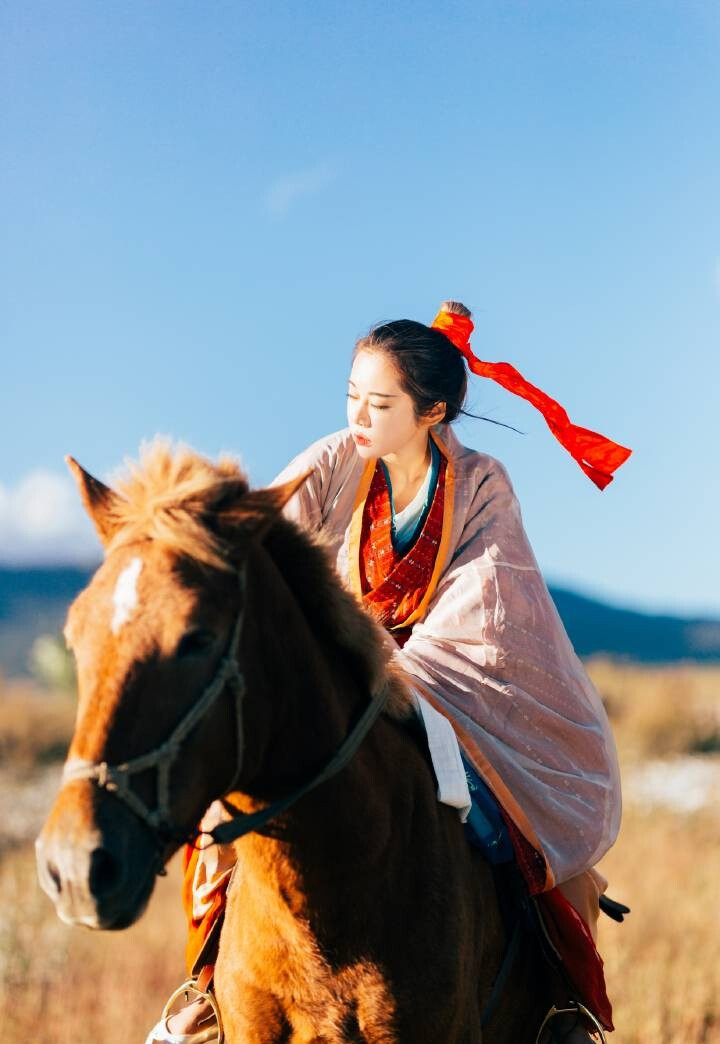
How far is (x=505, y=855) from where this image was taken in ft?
11.1

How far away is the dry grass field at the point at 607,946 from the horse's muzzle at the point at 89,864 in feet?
20.2

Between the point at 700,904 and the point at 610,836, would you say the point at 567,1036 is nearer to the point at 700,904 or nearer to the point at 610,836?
the point at 610,836

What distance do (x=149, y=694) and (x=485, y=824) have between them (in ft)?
4.57

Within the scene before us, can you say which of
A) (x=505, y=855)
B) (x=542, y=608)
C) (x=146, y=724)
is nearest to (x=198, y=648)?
(x=146, y=724)

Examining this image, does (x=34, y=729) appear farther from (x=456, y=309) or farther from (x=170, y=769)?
(x=170, y=769)

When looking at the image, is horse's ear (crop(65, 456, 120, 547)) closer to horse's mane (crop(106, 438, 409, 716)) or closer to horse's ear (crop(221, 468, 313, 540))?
horse's mane (crop(106, 438, 409, 716))

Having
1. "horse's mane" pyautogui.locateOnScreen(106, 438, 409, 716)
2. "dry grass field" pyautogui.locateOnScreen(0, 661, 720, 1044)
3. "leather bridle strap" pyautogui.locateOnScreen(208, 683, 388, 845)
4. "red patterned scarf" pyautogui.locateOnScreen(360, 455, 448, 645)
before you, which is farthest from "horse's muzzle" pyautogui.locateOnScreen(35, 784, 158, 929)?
"dry grass field" pyautogui.locateOnScreen(0, 661, 720, 1044)

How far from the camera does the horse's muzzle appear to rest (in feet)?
7.05

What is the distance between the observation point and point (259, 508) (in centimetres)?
254

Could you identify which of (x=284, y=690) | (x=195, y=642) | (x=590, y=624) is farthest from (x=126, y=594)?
(x=590, y=624)

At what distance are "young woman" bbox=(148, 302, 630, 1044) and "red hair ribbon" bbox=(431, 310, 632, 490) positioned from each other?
143mm

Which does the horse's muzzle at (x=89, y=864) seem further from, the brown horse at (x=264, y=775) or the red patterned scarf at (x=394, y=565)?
the red patterned scarf at (x=394, y=565)

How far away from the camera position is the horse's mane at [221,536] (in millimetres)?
2445

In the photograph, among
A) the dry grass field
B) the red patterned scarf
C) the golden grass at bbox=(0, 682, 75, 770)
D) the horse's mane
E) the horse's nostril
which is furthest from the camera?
the golden grass at bbox=(0, 682, 75, 770)
